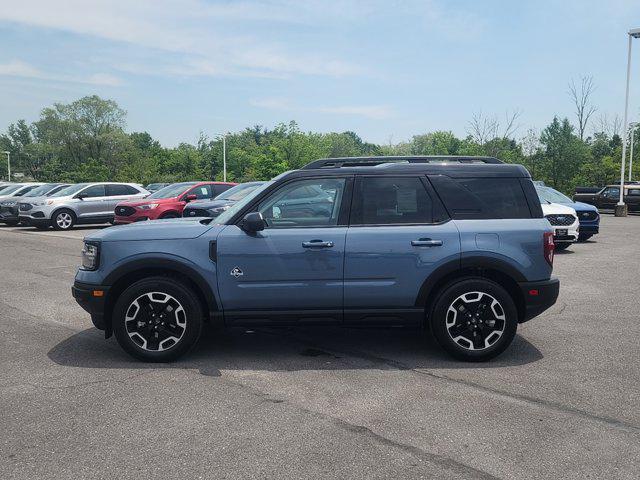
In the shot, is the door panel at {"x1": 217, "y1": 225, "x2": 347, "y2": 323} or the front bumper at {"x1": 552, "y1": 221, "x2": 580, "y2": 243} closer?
the door panel at {"x1": 217, "y1": 225, "x2": 347, "y2": 323}

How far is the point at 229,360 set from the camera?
17.3 feet

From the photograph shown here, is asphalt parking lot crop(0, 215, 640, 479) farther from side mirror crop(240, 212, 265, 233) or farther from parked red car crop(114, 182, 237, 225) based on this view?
parked red car crop(114, 182, 237, 225)

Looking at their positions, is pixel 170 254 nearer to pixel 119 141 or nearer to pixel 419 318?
pixel 419 318

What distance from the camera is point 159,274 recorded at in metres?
5.25

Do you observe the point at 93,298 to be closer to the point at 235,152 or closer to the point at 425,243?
the point at 425,243

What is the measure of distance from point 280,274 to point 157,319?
3.87 ft

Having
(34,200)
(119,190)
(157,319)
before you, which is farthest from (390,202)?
(34,200)

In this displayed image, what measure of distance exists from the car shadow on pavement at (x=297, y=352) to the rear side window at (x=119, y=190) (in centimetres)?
1613

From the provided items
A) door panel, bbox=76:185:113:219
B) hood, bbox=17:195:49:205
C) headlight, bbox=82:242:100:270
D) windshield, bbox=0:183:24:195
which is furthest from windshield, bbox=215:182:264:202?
windshield, bbox=0:183:24:195

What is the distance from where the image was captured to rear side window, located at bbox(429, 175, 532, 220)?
5.24 metres

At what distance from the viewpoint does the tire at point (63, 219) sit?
66.5 ft

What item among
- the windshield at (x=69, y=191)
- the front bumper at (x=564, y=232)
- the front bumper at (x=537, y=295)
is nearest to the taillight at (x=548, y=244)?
the front bumper at (x=537, y=295)

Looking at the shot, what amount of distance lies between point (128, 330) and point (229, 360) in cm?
94

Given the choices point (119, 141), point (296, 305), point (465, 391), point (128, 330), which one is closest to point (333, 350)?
point (296, 305)
